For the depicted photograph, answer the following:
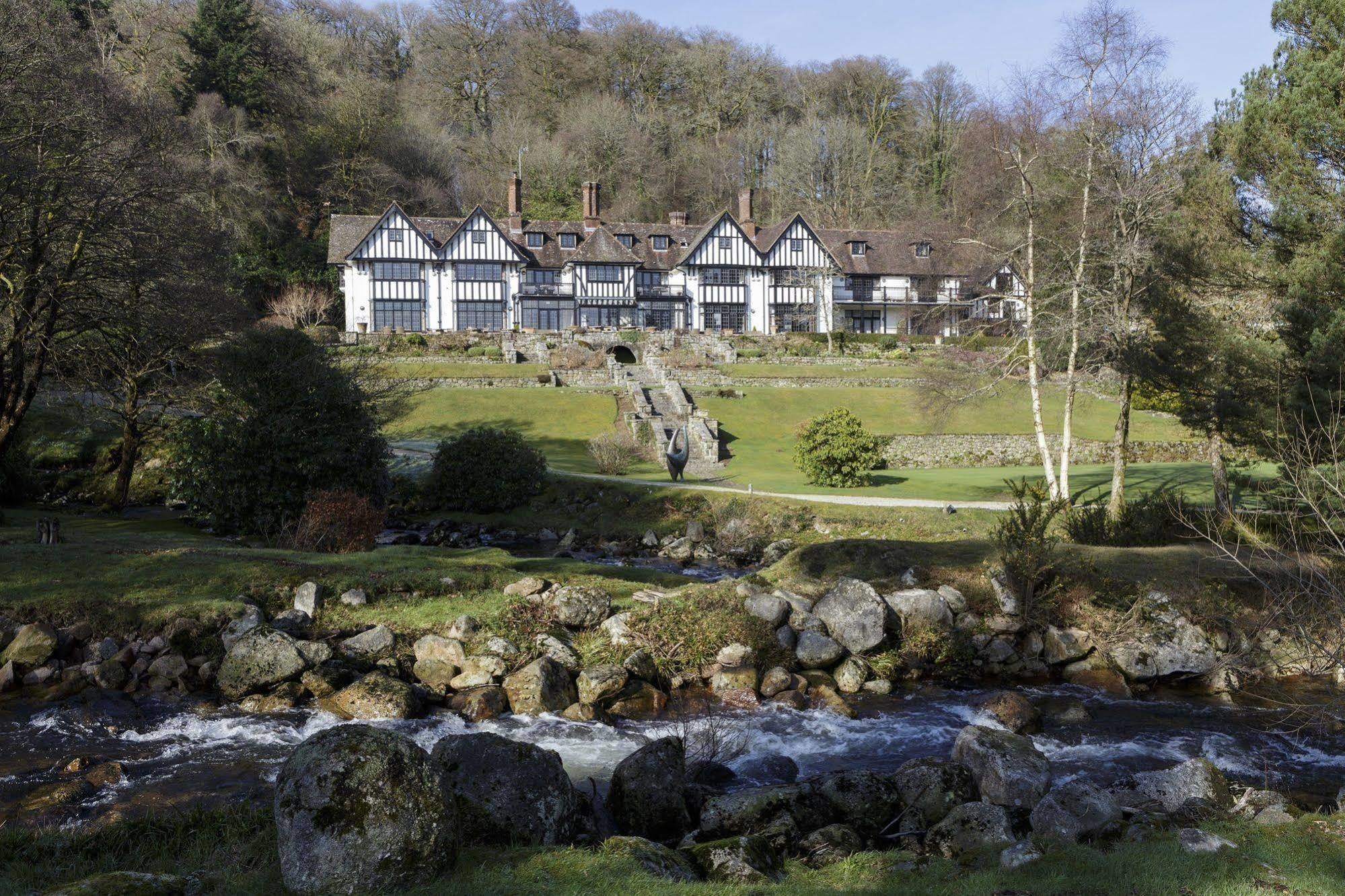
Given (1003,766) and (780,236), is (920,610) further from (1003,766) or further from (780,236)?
(780,236)

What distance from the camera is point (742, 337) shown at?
202ft

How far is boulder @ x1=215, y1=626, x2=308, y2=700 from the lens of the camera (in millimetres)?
12500

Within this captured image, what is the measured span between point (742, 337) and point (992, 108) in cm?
3639

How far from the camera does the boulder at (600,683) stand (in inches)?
506

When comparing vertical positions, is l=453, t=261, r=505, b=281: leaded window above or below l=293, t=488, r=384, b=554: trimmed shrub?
above

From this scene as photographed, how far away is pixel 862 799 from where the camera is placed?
8953 millimetres

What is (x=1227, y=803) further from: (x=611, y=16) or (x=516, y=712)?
(x=611, y=16)

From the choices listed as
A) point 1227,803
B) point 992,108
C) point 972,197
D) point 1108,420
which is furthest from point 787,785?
point 1108,420

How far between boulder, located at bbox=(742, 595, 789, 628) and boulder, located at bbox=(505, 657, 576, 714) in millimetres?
3270

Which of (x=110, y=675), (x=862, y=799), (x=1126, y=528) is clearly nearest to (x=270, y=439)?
(x=110, y=675)

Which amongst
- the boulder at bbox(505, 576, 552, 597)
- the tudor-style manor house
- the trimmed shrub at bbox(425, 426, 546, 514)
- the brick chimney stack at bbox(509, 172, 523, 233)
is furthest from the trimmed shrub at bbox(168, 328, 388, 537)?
the brick chimney stack at bbox(509, 172, 523, 233)

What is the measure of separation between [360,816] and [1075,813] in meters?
5.67


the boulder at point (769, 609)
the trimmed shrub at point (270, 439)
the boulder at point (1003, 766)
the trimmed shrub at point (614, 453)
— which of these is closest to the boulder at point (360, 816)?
the boulder at point (1003, 766)

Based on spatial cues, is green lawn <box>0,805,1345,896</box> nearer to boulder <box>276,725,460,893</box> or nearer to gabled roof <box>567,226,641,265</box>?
boulder <box>276,725,460,893</box>
